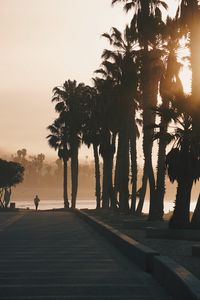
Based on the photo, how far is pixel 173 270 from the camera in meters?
11.2

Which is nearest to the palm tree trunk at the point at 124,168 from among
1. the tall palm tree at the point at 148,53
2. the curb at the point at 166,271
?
the tall palm tree at the point at 148,53

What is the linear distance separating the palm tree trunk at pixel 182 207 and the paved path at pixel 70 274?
5.94 m

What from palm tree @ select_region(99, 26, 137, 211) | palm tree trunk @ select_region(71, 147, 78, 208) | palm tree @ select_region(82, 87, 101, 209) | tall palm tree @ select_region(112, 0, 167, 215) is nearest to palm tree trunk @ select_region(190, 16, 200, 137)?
tall palm tree @ select_region(112, 0, 167, 215)

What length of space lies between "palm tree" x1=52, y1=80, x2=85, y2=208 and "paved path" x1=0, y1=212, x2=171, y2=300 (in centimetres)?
6122

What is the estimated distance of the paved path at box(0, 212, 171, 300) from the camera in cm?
1110

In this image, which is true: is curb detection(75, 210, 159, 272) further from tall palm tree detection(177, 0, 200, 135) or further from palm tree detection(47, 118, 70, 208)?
palm tree detection(47, 118, 70, 208)

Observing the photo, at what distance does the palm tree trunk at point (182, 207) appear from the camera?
27016 mm

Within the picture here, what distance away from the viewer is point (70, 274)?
13.8 meters

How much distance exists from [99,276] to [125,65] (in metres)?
31.1

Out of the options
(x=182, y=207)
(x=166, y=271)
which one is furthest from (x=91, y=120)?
(x=166, y=271)

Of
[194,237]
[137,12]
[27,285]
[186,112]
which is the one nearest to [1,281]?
[27,285]

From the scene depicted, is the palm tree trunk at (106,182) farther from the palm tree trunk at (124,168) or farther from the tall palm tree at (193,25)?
the tall palm tree at (193,25)

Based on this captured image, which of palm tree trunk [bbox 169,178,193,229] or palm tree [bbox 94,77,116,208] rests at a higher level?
palm tree [bbox 94,77,116,208]

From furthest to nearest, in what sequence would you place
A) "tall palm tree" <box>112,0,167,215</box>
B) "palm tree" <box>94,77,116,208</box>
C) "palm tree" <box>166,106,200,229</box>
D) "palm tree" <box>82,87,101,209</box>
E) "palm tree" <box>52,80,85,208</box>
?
"palm tree" <box>52,80,85,208</box> < "palm tree" <box>82,87,101,209</box> < "palm tree" <box>94,77,116,208</box> < "tall palm tree" <box>112,0,167,215</box> < "palm tree" <box>166,106,200,229</box>
